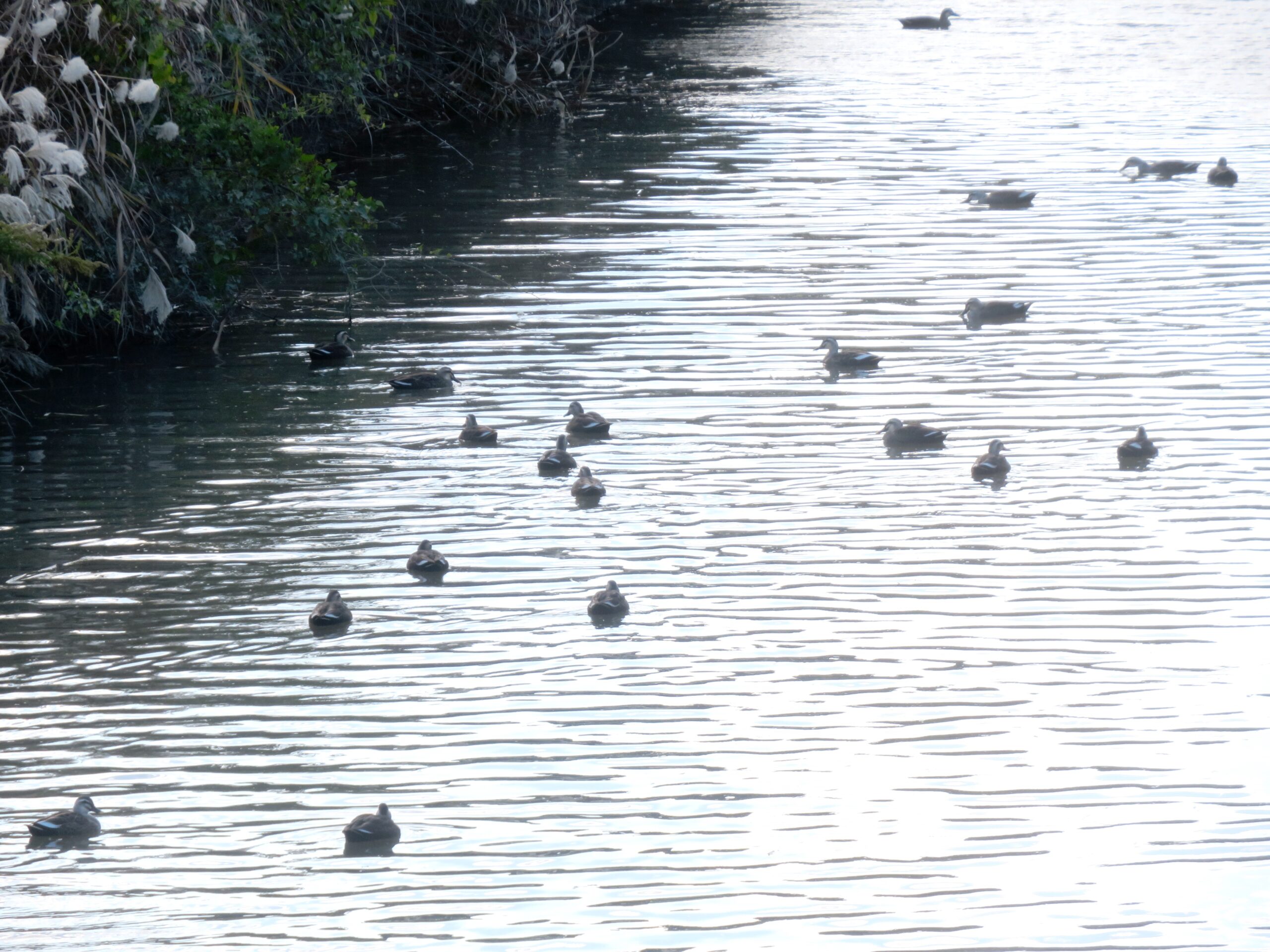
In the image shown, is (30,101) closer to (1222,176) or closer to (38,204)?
(38,204)

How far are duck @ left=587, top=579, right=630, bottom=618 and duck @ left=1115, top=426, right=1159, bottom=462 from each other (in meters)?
5.38

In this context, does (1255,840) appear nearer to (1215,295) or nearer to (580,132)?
(1215,295)

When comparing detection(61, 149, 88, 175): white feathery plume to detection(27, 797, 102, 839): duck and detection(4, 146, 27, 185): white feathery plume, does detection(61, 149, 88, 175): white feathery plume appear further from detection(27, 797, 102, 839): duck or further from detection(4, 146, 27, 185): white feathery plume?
detection(27, 797, 102, 839): duck

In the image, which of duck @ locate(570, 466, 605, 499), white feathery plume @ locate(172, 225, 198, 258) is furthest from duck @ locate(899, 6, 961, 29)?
duck @ locate(570, 466, 605, 499)

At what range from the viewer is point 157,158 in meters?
18.3

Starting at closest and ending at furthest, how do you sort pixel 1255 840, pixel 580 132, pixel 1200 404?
pixel 1255 840 → pixel 1200 404 → pixel 580 132

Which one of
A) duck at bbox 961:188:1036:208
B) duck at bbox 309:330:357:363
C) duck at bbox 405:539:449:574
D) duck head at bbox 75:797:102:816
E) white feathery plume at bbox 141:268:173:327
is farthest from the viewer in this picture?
duck at bbox 961:188:1036:208

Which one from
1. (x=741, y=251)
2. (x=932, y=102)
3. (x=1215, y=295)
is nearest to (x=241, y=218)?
(x=741, y=251)

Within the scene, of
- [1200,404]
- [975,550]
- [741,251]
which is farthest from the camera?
[741,251]

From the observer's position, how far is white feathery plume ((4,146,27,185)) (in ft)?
48.5

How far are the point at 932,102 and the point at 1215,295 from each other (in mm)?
15910

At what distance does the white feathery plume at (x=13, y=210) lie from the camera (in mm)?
14552

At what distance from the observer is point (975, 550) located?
13062 millimetres

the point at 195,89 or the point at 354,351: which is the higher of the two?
the point at 195,89
